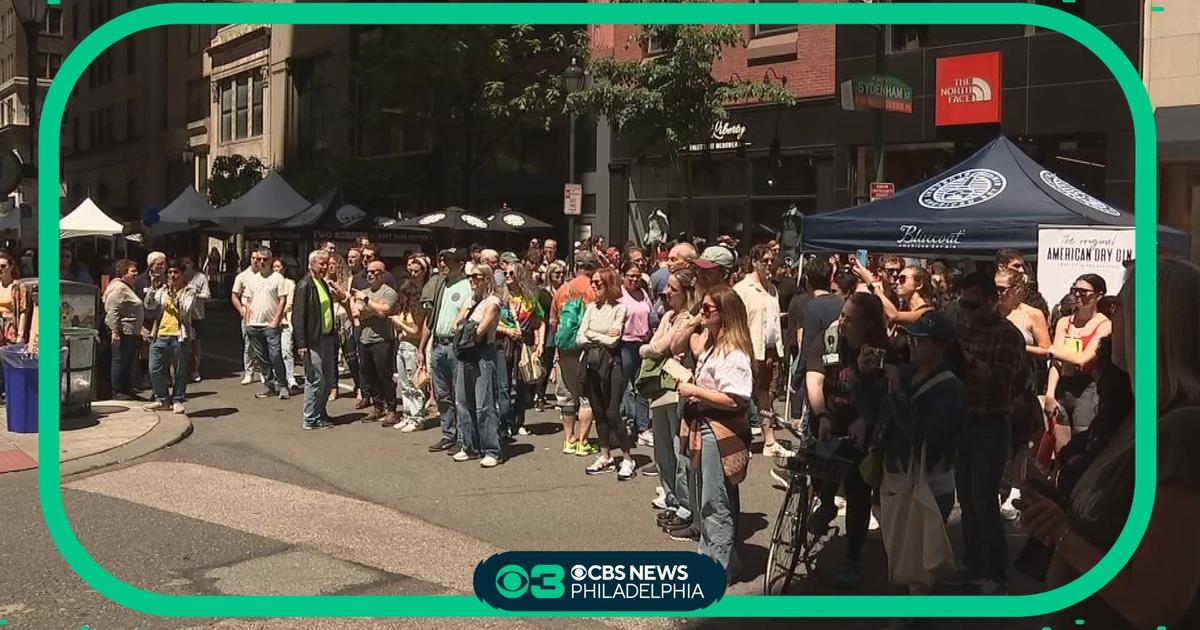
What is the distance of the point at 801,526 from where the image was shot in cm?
277

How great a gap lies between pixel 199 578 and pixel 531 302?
6967 mm

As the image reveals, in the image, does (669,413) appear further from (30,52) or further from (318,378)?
(30,52)

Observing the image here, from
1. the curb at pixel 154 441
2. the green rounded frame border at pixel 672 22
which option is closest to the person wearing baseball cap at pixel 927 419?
the green rounded frame border at pixel 672 22

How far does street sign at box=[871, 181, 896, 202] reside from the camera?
10.0 feet

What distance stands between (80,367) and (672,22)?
692 centimetres

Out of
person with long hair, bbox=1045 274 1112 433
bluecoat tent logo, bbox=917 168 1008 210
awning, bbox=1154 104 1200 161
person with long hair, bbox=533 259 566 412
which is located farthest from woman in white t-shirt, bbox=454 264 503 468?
awning, bbox=1154 104 1200 161

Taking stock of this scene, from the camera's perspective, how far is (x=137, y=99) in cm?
192

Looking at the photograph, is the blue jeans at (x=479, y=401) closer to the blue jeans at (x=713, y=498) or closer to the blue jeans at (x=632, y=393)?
the blue jeans at (x=632, y=393)

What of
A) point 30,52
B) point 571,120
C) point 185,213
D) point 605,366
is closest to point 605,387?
point 605,366

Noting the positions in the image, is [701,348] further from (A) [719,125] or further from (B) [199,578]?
(B) [199,578]

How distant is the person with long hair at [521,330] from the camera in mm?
8508

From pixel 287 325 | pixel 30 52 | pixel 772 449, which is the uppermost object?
pixel 30 52

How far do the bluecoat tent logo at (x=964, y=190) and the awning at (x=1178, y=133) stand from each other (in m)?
0.79

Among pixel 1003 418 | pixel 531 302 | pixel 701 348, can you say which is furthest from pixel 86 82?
pixel 531 302
